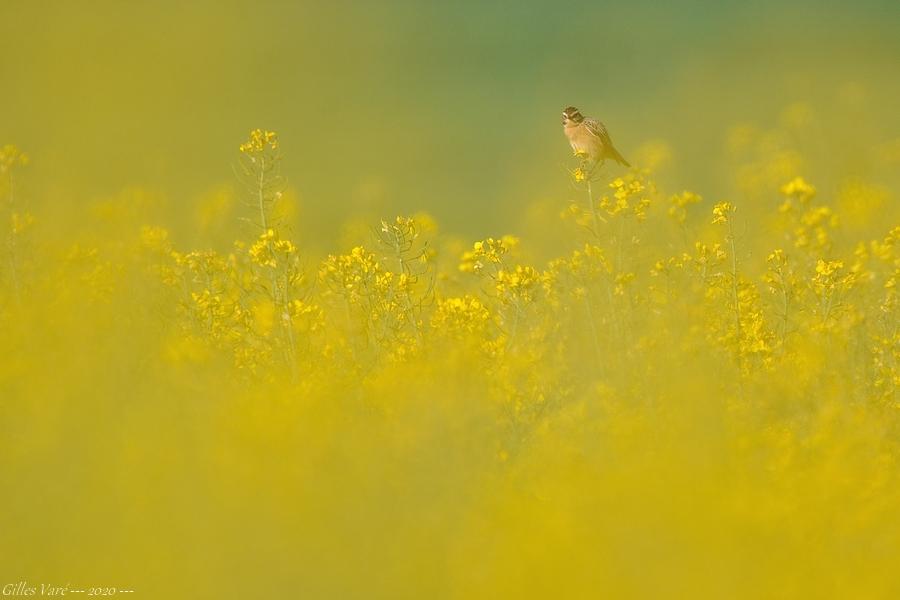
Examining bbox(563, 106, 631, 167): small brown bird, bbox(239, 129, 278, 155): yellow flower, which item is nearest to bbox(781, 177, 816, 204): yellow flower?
bbox(563, 106, 631, 167): small brown bird

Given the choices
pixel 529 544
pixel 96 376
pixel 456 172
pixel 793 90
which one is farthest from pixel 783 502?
pixel 793 90

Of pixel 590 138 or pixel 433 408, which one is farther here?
pixel 590 138

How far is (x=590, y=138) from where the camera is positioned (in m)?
8.98

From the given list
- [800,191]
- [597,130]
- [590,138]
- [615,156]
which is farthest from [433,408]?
[615,156]

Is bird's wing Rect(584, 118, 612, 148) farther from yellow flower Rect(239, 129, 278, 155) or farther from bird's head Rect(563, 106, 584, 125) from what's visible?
yellow flower Rect(239, 129, 278, 155)

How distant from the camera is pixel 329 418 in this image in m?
4.54

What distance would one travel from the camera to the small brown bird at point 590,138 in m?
8.90

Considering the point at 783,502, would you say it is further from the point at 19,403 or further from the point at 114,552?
the point at 19,403

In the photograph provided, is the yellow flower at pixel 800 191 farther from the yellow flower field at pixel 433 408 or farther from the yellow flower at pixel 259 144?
the yellow flower at pixel 259 144

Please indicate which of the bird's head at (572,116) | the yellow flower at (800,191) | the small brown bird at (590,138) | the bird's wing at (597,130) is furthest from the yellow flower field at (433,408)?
the bird's head at (572,116)

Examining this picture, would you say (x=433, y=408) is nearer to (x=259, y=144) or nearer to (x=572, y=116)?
(x=259, y=144)

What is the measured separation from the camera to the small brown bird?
890 centimetres

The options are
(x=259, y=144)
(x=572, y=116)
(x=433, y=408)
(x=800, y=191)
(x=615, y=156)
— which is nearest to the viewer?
(x=433, y=408)

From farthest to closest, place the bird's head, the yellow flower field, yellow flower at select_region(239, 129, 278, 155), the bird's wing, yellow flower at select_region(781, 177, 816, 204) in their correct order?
the bird's head, the bird's wing, yellow flower at select_region(239, 129, 278, 155), yellow flower at select_region(781, 177, 816, 204), the yellow flower field
